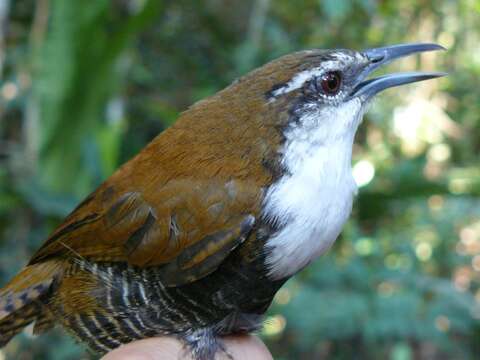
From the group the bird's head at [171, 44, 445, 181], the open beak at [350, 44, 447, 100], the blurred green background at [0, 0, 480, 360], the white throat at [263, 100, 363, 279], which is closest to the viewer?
the white throat at [263, 100, 363, 279]

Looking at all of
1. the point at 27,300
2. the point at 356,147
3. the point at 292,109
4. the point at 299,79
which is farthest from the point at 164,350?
the point at 356,147

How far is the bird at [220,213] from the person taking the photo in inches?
78.3

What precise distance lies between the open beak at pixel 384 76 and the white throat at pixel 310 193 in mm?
167

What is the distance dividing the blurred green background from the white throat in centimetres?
145

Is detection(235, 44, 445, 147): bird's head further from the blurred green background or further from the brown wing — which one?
the blurred green background

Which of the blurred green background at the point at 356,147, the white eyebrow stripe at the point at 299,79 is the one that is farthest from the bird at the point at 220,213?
the blurred green background at the point at 356,147

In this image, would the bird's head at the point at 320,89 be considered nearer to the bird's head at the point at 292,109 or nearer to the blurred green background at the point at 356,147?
the bird's head at the point at 292,109

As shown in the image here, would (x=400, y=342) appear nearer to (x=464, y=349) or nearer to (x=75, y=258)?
(x=464, y=349)

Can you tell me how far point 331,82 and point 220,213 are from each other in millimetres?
587

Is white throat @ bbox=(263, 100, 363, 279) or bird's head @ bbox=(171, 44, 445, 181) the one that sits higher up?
bird's head @ bbox=(171, 44, 445, 181)

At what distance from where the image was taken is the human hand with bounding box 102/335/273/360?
208cm

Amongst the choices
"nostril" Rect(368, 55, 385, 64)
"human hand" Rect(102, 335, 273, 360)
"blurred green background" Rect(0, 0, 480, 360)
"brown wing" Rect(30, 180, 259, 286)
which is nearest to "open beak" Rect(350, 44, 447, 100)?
"nostril" Rect(368, 55, 385, 64)

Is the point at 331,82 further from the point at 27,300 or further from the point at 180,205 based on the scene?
the point at 27,300

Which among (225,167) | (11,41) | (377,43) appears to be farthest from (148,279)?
(377,43)
